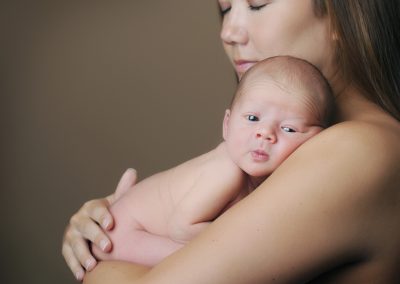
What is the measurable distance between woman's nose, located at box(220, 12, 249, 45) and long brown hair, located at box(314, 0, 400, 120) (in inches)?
7.1

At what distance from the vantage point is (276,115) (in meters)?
1.14

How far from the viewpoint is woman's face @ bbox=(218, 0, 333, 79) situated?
129 cm

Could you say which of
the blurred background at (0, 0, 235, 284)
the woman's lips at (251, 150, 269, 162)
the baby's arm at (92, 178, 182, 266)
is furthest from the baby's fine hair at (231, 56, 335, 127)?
the blurred background at (0, 0, 235, 284)

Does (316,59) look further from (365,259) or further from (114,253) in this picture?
(114,253)

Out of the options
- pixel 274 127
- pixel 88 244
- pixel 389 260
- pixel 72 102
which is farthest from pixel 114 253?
pixel 72 102

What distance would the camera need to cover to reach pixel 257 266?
3.10 feet

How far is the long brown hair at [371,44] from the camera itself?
1216 mm

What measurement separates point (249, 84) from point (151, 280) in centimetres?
41

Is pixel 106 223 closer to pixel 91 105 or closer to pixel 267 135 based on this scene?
pixel 267 135

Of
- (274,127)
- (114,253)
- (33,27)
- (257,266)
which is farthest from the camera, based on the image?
(33,27)

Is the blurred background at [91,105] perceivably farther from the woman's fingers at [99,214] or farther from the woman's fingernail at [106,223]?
the woman's fingernail at [106,223]

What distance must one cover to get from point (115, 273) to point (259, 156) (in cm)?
34

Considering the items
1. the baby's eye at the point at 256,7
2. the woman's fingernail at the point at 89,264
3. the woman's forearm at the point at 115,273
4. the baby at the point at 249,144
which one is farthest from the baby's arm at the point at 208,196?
the baby's eye at the point at 256,7

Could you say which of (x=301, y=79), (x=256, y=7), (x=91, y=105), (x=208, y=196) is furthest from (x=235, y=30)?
(x=91, y=105)
